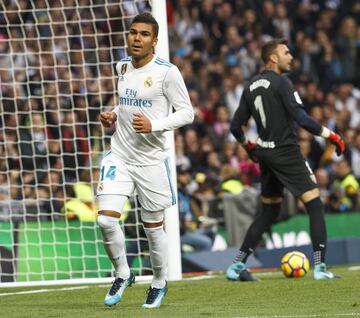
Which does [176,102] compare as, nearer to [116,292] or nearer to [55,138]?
[116,292]

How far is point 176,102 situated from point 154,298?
4.58 ft

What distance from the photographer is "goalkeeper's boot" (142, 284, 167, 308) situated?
8.66m

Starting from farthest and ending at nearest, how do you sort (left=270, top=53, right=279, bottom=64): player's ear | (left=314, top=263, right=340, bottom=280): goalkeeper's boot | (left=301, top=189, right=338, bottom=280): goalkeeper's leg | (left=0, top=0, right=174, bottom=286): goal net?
1. (left=0, top=0, right=174, bottom=286): goal net
2. (left=270, top=53, right=279, bottom=64): player's ear
3. (left=301, top=189, right=338, bottom=280): goalkeeper's leg
4. (left=314, top=263, right=340, bottom=280): goalkeeper's boot

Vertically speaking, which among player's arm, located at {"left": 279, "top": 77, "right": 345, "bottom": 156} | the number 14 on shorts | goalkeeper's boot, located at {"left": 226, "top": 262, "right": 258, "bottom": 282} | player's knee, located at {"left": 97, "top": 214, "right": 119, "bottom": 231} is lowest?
goalkeeper's boot, located at {"left": 226, "top": 262, "right": 258, "bottom": 282}

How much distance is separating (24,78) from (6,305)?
456 cm

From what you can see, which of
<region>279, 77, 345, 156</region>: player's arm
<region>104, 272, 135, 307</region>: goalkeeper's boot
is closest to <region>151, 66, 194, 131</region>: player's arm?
<region>104, 272, 135, 307</region>: goalkeeper's boot

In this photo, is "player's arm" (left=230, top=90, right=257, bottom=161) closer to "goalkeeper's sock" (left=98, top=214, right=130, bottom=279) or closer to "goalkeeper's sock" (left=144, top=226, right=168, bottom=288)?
"goalkeeper's sock" (left=144, top=226, right=168, bottom=288)

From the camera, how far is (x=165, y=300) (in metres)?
9.30

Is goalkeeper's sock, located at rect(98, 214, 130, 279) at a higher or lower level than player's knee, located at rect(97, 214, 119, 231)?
lower

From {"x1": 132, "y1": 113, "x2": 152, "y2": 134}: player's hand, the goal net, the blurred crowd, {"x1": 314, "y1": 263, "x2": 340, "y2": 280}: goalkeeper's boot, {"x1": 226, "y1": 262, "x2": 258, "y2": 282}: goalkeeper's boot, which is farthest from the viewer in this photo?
the blurred crowd

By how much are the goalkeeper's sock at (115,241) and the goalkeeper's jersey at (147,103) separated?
469 mm

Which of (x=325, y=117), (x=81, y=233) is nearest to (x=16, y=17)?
(x=81, y=233)

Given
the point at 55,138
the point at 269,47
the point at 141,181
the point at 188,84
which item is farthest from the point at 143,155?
the point at 188,84

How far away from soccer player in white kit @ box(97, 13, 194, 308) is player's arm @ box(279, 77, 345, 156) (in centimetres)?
228
